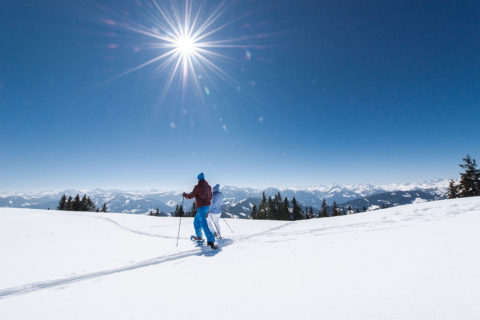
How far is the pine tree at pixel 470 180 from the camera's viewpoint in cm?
3128

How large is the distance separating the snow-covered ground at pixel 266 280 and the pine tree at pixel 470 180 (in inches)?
1616

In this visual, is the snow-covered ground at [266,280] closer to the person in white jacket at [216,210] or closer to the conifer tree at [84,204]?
the person in white jacket at [216,210]

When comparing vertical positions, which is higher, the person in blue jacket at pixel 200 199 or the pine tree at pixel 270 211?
the person in blue jacket at pixel 200 199

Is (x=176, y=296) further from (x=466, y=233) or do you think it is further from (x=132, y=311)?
(x=466, y=233)

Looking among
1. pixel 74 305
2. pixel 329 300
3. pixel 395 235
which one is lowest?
pixel 74 305

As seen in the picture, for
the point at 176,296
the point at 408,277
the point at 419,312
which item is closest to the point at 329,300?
the point at 419,312

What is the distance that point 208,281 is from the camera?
3725 millimetres

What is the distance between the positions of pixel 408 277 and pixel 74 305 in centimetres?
566

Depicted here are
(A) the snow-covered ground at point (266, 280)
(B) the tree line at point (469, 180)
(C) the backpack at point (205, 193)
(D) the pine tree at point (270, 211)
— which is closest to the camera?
(A) the snow-covered ground at point (266, 280)

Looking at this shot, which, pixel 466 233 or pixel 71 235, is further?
pixel 71 235

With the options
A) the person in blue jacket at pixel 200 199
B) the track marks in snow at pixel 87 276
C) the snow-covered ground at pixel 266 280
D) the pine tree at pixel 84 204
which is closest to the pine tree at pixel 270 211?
the person in blue jacket at pixel 200 199

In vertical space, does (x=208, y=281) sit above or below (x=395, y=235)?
below

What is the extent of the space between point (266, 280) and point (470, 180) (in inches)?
1917

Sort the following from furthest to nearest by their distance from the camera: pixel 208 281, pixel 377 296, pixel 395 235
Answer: pixel 395 235 → pixel 208 281 → pixel 377 296
